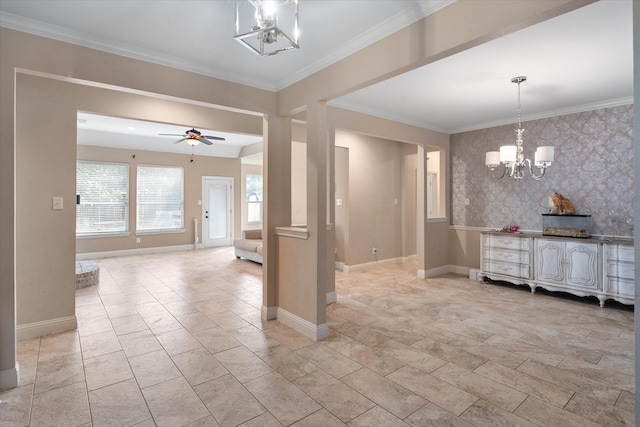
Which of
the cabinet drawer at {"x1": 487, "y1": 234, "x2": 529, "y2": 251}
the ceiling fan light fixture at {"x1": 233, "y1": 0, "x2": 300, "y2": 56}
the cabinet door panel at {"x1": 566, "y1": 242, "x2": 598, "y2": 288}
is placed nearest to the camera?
the ceiling fan light fixture at {"x1": 233, "y1": 0, "x2": 300, "y2": 56}

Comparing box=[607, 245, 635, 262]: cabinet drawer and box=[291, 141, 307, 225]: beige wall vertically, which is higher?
box=[291, 141, 307, 225]: beige wall

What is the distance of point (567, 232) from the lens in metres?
4.58

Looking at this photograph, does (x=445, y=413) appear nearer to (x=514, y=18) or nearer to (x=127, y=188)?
(x=514, y=18)

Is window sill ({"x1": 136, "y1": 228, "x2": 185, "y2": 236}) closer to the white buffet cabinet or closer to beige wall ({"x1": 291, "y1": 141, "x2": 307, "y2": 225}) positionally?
beige wall ({"x1": 291, "y1": 141, "x2": 307, "y2": 225})

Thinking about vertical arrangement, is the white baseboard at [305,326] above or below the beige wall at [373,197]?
below

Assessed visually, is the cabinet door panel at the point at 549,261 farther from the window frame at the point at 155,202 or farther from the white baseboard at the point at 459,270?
the window frame at the point at 155,202

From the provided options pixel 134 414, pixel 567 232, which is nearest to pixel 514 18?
pixel 134 414

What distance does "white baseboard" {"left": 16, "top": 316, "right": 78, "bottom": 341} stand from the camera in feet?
10.2

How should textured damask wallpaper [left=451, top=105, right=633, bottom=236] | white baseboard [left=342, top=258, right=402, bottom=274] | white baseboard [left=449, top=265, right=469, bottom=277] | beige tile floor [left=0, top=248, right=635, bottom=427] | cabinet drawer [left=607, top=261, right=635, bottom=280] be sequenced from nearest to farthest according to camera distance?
beige tile floor [left=0, top=248, right=635, bottom=427]
cabinet drawer [left=607, top=261, right=635, bottom=280]
textured damask wallpaper [left=451, top=105, right=633, bottom=236]
white baseboard [left=449, top=265, right=469, bottom=277]
white baseboard [left=342, top=258, right=402, bottom=274]

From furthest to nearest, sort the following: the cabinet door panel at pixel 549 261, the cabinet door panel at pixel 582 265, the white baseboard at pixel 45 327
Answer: the cabinet door panel at pixel 549 261
the cabinet door panel at pixel 582 265
the white baseboard at pixel 45 327

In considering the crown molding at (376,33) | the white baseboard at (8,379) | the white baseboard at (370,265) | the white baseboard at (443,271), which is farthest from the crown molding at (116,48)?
the white baseboard at (443,271)

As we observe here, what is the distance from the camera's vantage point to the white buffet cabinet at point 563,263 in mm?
4016

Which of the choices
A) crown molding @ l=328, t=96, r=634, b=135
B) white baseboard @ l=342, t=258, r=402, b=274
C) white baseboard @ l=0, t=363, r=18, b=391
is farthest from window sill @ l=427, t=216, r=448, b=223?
white baseboard @ l=0, t=363, r=18, b=391

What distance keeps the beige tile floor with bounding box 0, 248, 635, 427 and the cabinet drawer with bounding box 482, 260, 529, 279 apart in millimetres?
502
